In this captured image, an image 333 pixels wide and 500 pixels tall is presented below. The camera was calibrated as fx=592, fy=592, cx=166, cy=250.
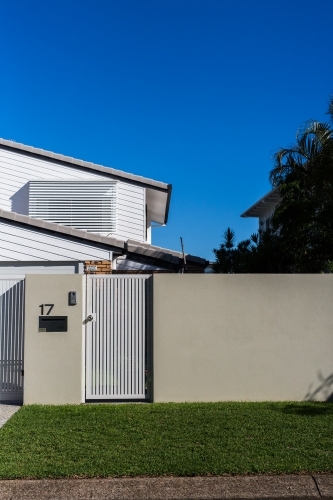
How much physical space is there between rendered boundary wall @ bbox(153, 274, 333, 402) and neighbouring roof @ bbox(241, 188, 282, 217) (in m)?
12.4

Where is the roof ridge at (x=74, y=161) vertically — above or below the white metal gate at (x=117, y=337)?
above

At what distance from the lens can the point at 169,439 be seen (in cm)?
686

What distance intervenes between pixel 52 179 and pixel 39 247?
3973mm

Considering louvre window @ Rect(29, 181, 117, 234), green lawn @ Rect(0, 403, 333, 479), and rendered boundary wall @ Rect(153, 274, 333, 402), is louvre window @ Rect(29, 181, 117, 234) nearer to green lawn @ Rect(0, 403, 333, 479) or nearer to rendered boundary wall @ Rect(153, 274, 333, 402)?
rendered boundary wall @ Rect(153, 274, 333, 402)

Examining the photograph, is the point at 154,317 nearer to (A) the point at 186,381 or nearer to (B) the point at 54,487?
(A) the point at 186,381

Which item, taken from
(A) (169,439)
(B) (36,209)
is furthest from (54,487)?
(B) (36,209)

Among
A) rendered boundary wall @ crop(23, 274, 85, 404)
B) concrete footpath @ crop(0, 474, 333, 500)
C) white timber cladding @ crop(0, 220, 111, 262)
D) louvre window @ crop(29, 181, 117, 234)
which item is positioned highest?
louvre window @ crop(29, 181, 117, 234)

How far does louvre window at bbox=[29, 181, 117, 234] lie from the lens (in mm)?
15281

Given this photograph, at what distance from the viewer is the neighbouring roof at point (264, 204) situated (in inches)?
906

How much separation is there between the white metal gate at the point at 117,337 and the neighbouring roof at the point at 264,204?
12876 millimetres

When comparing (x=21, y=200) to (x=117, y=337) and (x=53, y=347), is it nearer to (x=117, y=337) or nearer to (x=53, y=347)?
(x=53, y=347)

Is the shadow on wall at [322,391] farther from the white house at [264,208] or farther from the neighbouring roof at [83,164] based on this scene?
the white house at [264,208]

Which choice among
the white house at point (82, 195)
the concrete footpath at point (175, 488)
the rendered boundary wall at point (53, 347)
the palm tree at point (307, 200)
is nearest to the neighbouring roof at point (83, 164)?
the white house at point (82, 195)

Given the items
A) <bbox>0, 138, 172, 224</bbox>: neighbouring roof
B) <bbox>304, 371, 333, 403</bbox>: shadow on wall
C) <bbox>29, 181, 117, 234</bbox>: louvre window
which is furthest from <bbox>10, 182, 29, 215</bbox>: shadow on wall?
<bbox>304, 371, 333, 403</bbox>: shadow on wall
